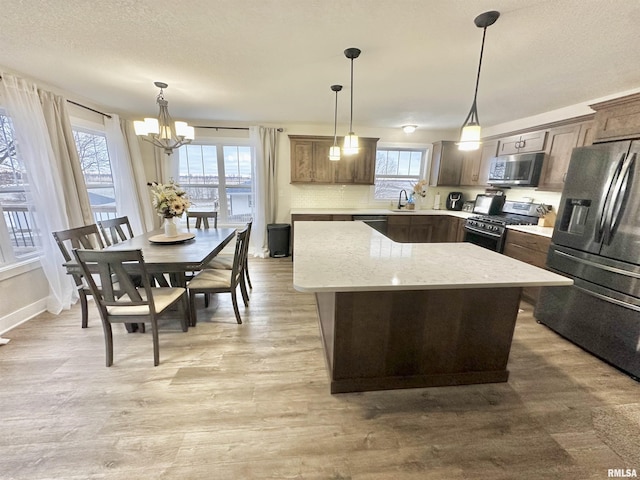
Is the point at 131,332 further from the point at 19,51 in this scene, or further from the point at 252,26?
the point at 252,26

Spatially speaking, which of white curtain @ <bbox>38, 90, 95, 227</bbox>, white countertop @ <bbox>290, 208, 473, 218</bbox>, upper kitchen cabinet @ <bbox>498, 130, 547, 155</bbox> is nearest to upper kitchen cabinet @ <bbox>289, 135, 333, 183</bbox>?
white countertop @ <bbox>290, 208, 473, 218</bbox>

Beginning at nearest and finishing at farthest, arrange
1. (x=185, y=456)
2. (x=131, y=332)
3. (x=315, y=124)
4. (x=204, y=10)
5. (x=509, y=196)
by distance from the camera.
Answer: (x=185, y=456) < (x=204, y=10) < (x=131, y=332) < (x=509, y=196) < (x=315, y=124)

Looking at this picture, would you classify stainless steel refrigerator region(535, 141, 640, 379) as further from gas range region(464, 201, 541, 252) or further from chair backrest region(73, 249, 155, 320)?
chair backrest region(73, 249, 155, 320)

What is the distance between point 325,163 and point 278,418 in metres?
3.98

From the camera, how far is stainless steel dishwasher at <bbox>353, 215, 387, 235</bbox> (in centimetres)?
456

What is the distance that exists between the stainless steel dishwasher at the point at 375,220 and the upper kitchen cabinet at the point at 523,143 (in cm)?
208

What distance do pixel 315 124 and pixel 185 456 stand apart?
4719mm

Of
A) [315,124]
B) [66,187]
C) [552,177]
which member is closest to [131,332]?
[66,187]

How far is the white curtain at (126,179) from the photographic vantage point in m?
3.73

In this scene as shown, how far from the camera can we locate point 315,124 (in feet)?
15.3

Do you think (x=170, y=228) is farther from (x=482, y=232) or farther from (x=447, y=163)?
(x=447, y=163)

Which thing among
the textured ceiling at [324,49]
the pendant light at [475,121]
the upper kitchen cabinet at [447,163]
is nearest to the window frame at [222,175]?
the textured ceiling at [324,49]

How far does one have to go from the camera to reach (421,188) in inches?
200

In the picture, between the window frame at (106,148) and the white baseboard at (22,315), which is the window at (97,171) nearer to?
the window frame at (106,148)
